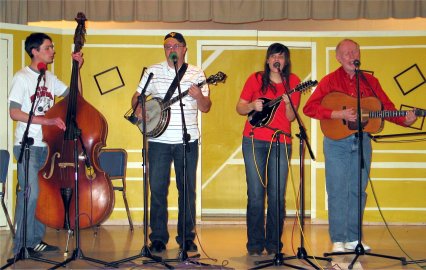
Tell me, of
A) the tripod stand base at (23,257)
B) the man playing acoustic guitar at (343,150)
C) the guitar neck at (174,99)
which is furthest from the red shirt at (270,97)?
the tripod stand base at (23,257)

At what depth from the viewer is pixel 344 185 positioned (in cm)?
523

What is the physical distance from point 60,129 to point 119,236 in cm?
180

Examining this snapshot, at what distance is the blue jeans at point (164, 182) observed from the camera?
17.1 ft

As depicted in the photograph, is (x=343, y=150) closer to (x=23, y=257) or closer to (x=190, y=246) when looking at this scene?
(x=190, y=246)

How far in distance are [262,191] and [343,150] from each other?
73 cm

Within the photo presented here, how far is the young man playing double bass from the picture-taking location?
497 centimetres

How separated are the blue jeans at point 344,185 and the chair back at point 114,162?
2.35m

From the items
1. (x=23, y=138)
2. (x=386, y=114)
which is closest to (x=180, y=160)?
(x=23, y=138)

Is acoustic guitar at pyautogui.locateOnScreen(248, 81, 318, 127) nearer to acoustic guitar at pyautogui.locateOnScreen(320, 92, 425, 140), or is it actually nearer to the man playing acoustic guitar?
the man playing acoustic guitar

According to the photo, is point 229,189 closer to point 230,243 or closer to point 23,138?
point 230,243

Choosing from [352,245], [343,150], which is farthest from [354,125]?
[352,245]

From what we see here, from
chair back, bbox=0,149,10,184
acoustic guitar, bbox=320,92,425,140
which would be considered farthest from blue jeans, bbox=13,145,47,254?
acoustic guitar, bbox=320,92,425,140

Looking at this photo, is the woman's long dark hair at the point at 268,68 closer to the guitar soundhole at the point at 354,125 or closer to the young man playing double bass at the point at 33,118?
the guitar soundhole at the point at 354,125

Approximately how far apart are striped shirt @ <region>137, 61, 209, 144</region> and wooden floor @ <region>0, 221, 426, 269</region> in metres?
0.95
